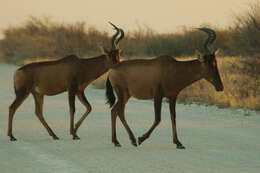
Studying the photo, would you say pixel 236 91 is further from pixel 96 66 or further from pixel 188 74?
pixel 188 74

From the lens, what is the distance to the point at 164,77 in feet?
33.6

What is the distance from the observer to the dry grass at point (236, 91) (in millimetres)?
17172

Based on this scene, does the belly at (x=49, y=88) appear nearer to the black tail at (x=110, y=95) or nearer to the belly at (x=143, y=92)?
the black tail at (x=110, y=95)

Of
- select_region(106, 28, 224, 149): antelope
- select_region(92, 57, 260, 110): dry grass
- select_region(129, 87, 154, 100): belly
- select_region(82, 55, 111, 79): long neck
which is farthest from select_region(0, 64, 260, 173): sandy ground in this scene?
select_region(82, 55, 111, 79): long neck

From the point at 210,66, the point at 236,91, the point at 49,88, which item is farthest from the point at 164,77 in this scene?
the point at 236,91

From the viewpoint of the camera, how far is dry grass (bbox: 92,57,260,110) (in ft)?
56.3

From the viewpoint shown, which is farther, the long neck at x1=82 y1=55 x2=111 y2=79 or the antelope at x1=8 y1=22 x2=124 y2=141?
the long neck at x1=82 y1=55 x2=111 y2=79

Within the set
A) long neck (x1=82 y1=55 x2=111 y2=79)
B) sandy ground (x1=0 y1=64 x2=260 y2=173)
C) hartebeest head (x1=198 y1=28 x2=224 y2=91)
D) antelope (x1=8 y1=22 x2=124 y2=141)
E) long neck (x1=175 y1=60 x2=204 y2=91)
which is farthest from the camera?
long neck (x1=82 y1=55 x2=111 y2=79)

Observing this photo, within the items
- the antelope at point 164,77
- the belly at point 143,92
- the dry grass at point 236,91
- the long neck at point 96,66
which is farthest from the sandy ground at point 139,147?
the long neck at point 96,66

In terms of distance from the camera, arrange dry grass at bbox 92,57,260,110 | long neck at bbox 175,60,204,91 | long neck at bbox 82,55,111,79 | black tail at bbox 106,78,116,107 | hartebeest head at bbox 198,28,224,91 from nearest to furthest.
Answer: hartebeest head at bbox 198,28,224,91 < long neck at bbox 175,60,204,91 < black tail at bbox 106,78,116,107 < long neck at bbox 82,55,111,79 < dry grass at bbox 92,57,260,110

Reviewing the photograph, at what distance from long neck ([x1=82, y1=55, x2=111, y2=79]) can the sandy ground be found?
120cm

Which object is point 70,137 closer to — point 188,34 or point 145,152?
point 145,152

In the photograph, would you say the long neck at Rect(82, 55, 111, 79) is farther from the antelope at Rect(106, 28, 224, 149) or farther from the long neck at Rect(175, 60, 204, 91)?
the long neck at Rect(175, 60, 204, 91)

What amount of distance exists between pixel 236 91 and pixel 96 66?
8.31 m
